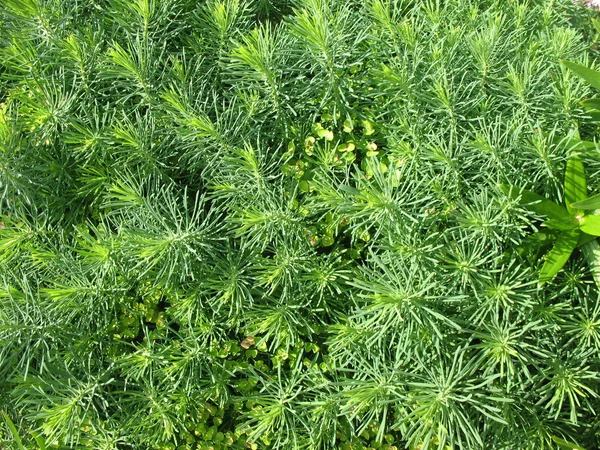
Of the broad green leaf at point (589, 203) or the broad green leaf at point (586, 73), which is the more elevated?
the broad green leaf at point (586, 73)

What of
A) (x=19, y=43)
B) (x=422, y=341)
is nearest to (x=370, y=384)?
(x=422, y=341)

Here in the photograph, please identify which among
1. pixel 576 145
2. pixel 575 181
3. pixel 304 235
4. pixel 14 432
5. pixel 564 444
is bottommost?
pixel 14 432

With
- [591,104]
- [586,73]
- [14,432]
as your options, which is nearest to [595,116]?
[591,104]

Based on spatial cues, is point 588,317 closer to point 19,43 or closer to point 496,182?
point 496,182

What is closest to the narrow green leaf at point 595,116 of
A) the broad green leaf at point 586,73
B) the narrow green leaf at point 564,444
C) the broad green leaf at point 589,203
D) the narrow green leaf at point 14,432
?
the broad green leaf at point 586,73

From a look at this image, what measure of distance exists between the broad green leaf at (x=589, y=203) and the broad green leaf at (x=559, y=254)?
11cm

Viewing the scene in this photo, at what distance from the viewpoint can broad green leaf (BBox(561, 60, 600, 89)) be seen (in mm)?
1901

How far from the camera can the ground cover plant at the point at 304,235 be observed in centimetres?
185

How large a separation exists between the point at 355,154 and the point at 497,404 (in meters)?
1.01

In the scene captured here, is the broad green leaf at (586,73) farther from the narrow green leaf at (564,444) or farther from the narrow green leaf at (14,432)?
the narrow green leaf at (14,432)

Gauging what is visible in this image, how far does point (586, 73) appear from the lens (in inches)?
76.0

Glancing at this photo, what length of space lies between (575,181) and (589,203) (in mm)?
92

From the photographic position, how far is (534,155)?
1945 mm

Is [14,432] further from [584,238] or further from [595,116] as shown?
[595,116]
